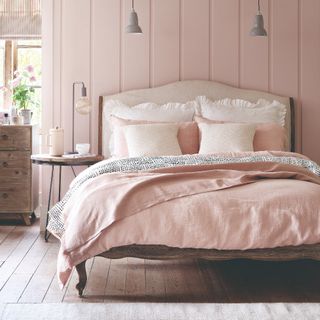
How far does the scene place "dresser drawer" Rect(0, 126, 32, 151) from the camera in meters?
5.02

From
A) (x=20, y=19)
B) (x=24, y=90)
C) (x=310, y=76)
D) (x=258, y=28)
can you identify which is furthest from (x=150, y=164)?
(x=20, y=19)

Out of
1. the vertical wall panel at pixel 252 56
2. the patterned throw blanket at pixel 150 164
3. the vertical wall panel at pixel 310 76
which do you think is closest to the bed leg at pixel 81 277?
the patterned throw blanket at pixel 150 164

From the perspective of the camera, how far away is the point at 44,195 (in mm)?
5273

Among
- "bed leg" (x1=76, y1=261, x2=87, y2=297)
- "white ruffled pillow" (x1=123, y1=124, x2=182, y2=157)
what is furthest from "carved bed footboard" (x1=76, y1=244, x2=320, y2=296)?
"white ruffled pillow" (x1=123, y1=124, x2=182, y2=157)

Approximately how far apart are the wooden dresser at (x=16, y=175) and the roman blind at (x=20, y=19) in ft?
3.34

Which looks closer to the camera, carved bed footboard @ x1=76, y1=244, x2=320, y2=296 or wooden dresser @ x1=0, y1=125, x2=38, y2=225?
carved bed footboard @ x1=76, y1=244, x2=320, y2=296

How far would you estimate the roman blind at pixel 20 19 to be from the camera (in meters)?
5.38

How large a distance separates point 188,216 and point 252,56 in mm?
2810

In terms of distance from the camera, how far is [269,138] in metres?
4.76

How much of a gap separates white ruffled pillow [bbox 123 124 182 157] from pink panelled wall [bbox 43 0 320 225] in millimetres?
756

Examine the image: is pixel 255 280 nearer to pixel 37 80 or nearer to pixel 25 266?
pixel 25 266

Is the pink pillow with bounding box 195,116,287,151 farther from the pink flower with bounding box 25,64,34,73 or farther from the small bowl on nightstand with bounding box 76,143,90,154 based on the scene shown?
the pink flower with bounding box 25,64,34,73

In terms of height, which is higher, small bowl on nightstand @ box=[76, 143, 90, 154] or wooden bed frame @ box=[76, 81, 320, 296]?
small bowl on nightstand @ box=[76, 143, 90, 154]

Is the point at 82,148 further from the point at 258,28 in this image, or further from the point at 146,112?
the point at 258,28
